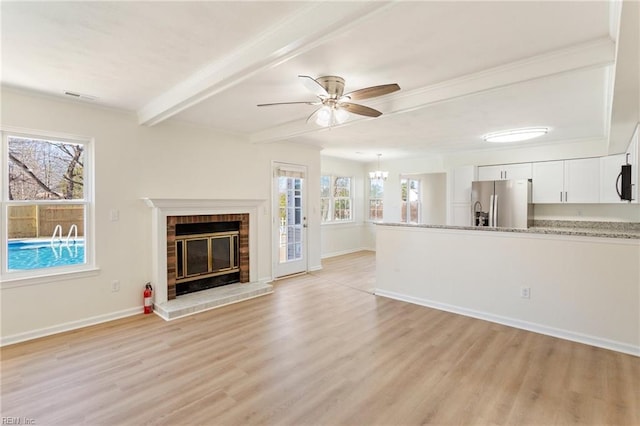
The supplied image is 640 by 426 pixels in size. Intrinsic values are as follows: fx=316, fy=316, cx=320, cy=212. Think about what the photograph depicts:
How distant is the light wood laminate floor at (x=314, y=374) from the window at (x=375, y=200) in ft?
16.8

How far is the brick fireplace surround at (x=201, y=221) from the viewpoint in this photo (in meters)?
4.18

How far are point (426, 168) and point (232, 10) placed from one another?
20.3ft

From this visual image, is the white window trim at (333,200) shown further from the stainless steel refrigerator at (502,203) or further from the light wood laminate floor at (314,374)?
the light wood laminate floor at (314,374)

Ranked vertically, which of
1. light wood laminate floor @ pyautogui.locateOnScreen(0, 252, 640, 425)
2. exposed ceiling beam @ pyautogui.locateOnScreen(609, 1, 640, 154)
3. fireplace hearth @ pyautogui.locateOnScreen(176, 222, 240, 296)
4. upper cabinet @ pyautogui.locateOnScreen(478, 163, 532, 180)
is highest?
exposed ceiling beam @ pyautogui.locateOnScreen(609, 1, 640, 154)

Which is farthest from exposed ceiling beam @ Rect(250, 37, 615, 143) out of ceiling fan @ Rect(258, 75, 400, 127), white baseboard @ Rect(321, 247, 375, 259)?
white baseboard @ Rect(321, 247, 375, 259)

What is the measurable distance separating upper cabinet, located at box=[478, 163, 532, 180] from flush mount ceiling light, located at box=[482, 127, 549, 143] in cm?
115

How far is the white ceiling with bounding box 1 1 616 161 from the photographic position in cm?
186

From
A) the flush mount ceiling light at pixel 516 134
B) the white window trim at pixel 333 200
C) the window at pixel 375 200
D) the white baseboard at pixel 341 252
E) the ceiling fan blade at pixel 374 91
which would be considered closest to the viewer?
the ceiling fan blade at pixel 374 91

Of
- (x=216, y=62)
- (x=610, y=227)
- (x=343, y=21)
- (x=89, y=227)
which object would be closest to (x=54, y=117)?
(x=89, y=227)

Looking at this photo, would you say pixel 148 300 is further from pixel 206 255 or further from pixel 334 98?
pixel 334 98

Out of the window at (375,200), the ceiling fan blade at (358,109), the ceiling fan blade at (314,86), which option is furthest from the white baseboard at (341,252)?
the ceiling fan blade at (314,86)

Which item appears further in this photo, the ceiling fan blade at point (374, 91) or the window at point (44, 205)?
the window at point (44, 205)

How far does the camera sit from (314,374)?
258 centimetres

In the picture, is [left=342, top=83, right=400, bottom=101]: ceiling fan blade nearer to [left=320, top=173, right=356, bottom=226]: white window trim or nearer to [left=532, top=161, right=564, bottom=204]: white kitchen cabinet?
[left=532, top=161, right=564, bottom=204]: white kitchen cabinet
